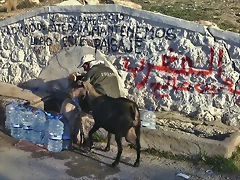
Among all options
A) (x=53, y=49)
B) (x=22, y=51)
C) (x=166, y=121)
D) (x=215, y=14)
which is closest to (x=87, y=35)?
(x=53, y=49)

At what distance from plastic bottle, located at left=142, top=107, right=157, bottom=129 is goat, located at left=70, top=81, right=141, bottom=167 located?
858 millimetres

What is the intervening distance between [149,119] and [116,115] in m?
1.39

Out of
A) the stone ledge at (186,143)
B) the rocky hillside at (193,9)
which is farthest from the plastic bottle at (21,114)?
the rocky hillside at (193,9)

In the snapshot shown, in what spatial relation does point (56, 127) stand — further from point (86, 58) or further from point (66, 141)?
point (86, 58)

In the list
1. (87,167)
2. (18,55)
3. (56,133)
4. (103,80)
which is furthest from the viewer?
(18,55)

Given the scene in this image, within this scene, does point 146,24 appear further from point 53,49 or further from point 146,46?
point 53,49

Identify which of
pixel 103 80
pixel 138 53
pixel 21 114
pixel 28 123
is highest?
pixel 138 53

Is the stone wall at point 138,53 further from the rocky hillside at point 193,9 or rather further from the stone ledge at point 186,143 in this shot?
the rocky hillside at point 193,9

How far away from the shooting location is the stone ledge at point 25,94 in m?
8.37

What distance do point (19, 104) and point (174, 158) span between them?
3.10 meters

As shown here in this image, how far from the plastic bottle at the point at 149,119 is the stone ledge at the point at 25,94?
2107mm

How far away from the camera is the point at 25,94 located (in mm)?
8648

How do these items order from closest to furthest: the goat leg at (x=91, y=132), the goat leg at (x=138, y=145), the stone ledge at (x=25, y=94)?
the goat leg at (x=138, y=145), the goat leg at (x=91, y=132), the stone ledge at (x=25, y=94)

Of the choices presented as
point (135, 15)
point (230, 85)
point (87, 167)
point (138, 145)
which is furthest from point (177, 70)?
point (87, 167)
